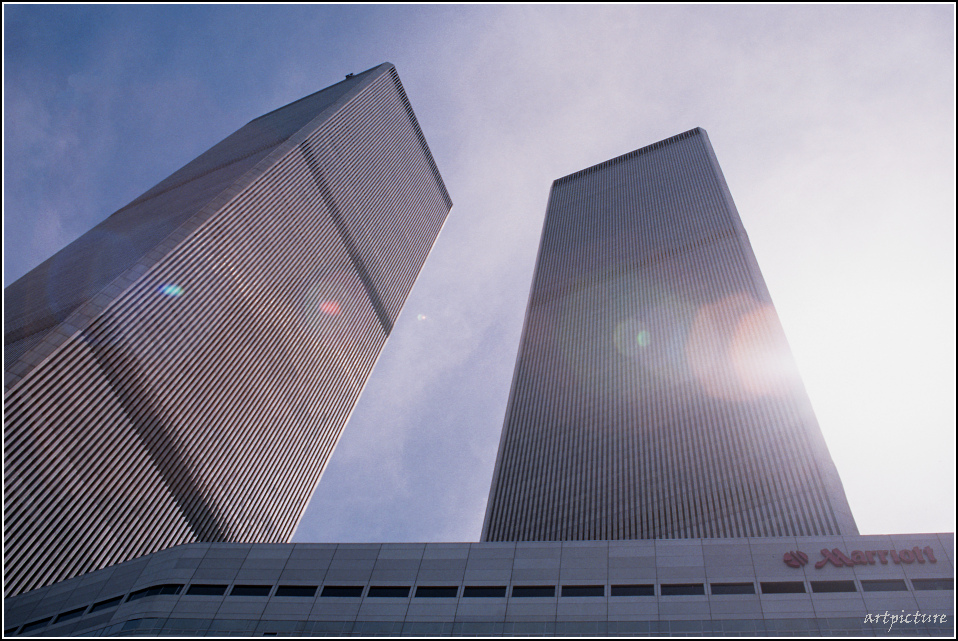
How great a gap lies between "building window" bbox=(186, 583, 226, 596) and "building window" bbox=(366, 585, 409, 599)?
10.1 m

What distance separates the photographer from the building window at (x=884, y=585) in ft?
111

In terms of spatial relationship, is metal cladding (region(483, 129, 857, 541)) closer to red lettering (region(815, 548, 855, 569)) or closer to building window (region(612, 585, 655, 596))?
red lettering (region(815, 548, 855, 569))

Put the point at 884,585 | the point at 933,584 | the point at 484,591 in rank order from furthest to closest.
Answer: the point at 484,591 → the point at 884,585 → the point at 933,584

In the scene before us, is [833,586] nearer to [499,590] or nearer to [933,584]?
[933,584]

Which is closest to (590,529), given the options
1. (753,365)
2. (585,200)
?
(753,365)

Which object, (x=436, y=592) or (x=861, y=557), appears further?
(x=436, y=592)

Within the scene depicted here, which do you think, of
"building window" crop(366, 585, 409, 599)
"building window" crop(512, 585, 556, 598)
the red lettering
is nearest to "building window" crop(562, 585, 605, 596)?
"building window" crop(512, 585, 556, 598)

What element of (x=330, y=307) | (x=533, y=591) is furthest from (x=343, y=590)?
(x=330, y=307)

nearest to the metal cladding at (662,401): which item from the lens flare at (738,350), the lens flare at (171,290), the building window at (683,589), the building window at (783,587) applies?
the lens flare at (738,350)

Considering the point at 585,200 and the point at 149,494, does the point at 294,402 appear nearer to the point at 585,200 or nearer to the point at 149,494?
the point at 149,494

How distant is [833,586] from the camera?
34.8 meters

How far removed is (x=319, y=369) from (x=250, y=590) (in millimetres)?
52378

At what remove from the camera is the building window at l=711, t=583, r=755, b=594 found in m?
35.9

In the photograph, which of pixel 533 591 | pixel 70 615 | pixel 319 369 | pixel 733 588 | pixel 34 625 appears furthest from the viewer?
pixel 319 369
